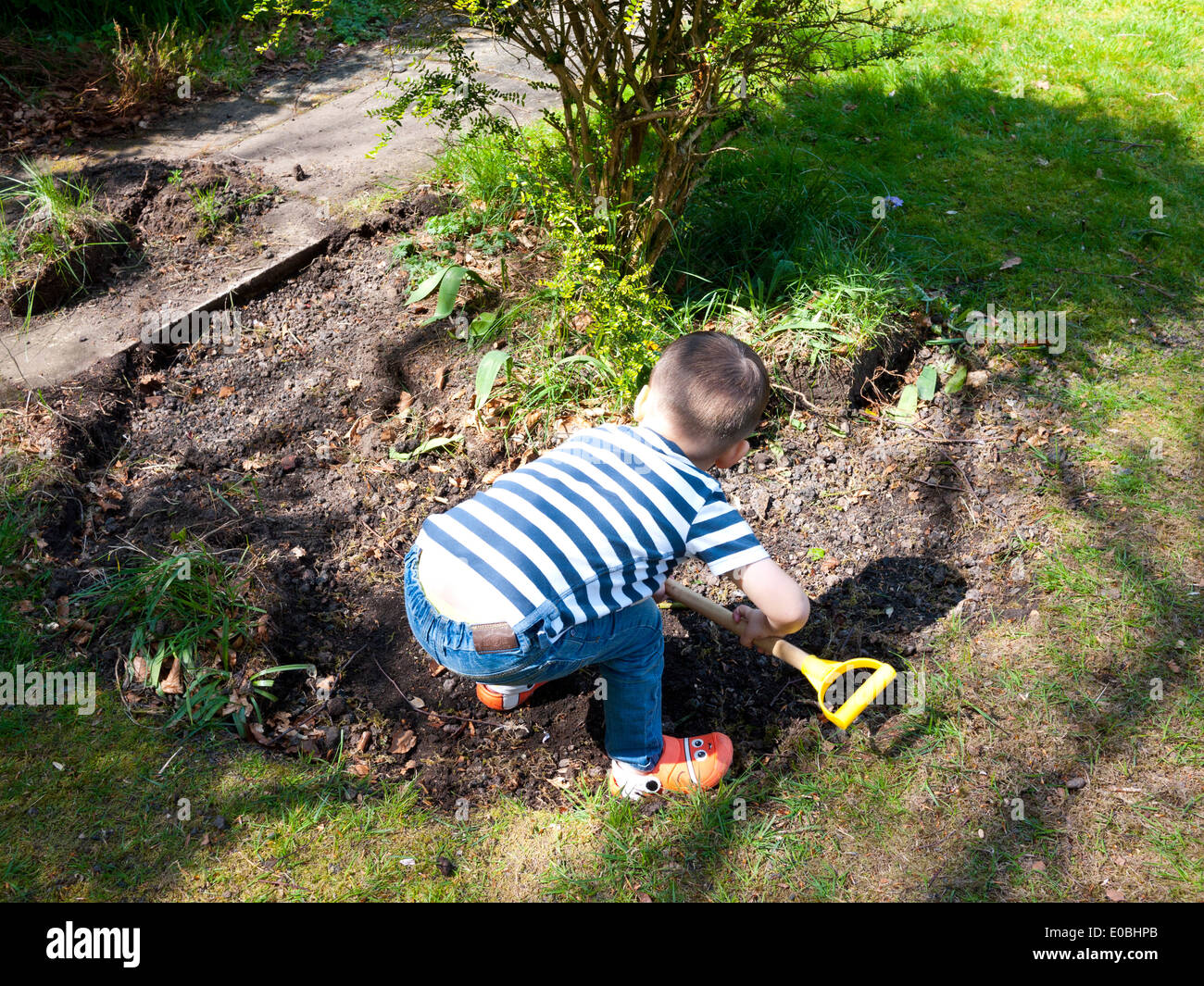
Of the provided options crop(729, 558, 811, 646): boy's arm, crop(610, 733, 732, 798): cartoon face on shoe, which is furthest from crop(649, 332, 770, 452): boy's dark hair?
crop(610, 733, 732, 798): cartoon face on shoe

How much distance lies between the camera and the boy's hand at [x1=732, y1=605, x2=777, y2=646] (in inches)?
99.3

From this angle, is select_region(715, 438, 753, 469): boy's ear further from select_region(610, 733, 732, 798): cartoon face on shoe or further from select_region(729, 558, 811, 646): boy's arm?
select_region(610, 733, 732, 798): cartoon face on shoe

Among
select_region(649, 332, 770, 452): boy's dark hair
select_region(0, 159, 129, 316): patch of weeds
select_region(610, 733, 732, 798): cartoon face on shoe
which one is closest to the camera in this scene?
select_region(649, 332, 770, 452): boy's dark hair

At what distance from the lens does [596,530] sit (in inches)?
84.7

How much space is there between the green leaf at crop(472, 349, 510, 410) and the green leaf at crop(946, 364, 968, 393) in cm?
193

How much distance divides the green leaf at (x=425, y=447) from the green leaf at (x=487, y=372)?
0.17 m

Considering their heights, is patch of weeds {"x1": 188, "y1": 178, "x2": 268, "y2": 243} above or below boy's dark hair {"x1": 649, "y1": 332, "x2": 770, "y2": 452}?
above

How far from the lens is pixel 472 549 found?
7.10 ft

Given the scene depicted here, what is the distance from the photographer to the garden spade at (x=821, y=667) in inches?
96.3

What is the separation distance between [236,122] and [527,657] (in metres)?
5.03

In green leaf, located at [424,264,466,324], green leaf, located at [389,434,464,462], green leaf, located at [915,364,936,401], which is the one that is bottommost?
green leaf, located at [389,434,464,462]

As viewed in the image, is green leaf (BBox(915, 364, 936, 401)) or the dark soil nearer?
the dark soil

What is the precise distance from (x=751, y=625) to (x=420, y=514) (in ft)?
4.71

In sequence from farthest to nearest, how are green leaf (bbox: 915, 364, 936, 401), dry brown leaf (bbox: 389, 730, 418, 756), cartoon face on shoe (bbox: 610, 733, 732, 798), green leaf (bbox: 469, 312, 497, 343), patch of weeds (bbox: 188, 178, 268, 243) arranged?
patch of weeds (bbox: 188, 178, 268, 243), green leaf (bbox: 469, 312, 497, 343), green leaf (bbox: 915, 364, 936, 401), dry brown leaf (bbox: 389, 730, 418, 756), cartoon face on shoe (bbox: 610, 733, 732, 798)
